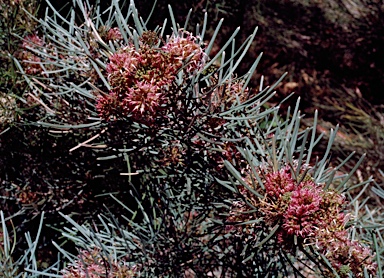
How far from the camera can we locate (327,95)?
2.04 m

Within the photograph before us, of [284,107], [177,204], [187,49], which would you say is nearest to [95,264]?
[177,204]

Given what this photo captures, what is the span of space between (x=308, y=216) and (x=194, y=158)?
16 centimetres

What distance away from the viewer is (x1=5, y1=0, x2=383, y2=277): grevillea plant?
1.27 feet

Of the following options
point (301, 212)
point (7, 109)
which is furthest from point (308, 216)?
point (7, 109)

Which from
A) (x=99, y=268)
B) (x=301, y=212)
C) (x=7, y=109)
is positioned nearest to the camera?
(x=301, y=212)

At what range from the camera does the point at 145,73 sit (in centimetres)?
39

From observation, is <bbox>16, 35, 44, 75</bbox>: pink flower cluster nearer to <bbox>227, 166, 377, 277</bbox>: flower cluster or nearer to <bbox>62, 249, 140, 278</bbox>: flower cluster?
<bbox>62, 249, 140, 278</bbox>: flower cluster

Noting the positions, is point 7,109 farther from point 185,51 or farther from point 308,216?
point 308,216

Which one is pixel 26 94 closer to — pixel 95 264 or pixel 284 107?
pixel 95 264

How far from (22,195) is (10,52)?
220 millimetres

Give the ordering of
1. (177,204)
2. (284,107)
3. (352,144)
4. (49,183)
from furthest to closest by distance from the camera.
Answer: (284,107) → (352,144) → (49,183) → (177,204)

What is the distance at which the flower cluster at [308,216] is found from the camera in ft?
1.22

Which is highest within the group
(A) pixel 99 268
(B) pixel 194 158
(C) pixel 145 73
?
(C) pixel 145 73

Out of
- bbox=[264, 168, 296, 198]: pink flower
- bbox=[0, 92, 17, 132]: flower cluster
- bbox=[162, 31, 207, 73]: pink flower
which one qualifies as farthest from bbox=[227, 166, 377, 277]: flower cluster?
bbox=[0, 92, 17, 132]: flower cluster
